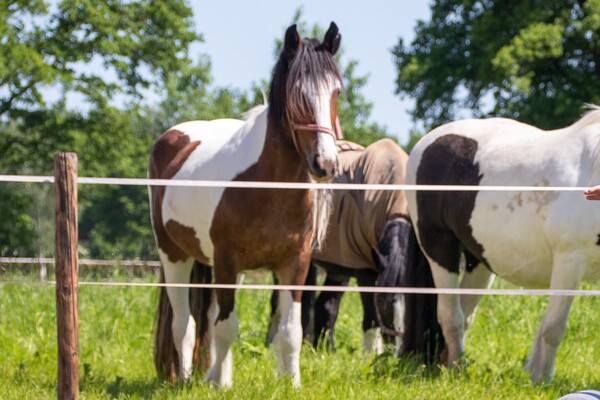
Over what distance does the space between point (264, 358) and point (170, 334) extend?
3.08 ft

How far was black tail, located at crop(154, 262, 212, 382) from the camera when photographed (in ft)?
23.0

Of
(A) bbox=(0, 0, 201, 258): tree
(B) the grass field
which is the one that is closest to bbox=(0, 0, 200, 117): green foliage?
(A) bbox=(0, 0, 201, 258): tree

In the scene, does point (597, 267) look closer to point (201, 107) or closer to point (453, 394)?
point (453, 394)

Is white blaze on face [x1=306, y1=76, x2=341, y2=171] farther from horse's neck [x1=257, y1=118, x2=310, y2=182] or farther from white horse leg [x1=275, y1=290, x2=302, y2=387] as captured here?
white horse leg [x1=275, y1=290, x2=302, y2=387]

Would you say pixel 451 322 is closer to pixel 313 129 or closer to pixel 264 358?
pixel 264 358

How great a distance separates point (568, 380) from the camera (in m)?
6.42

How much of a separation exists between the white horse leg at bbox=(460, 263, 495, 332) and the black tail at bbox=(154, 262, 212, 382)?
1.96 meters

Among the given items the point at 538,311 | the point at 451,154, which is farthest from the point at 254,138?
the point at 538,311

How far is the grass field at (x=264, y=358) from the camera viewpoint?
5.89 m

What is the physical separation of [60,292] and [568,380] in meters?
3.35

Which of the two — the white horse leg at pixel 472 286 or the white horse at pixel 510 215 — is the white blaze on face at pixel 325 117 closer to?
the white horse at pixel 510 215

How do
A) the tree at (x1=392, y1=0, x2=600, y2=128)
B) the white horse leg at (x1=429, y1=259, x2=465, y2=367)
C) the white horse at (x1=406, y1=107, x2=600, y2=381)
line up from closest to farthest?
the white horse at (x1=406, y1=107, x2=600, y2=381), the white horse leg at (x1=429, y1=259, x2=465, y2=367), the tree at (x1=392, y1=0, x2=600, y2=128)

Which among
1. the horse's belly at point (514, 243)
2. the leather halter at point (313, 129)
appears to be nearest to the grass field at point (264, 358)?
the horse's belly at point (514, 243)

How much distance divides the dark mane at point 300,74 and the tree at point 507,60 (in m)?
17.4
